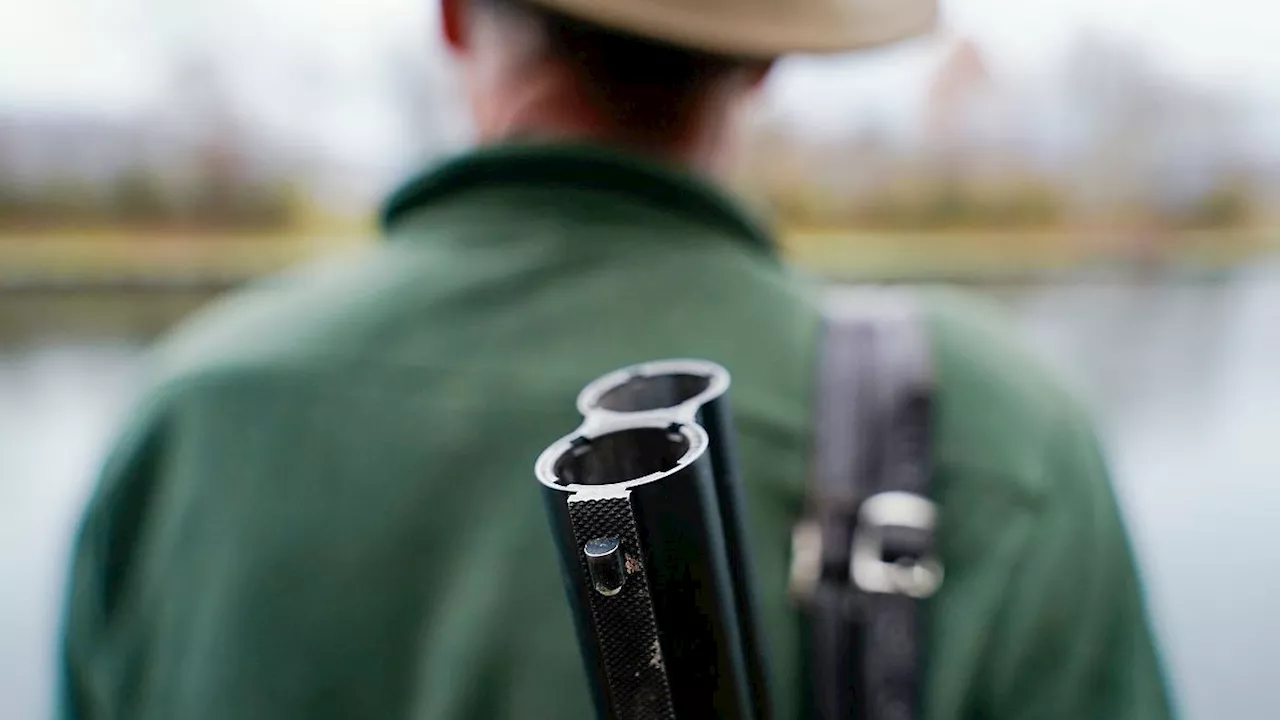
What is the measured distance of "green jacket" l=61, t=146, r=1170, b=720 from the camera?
3.06 feet

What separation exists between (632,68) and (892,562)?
60cm

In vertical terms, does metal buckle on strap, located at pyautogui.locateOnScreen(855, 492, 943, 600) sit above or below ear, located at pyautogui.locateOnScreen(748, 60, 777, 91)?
below

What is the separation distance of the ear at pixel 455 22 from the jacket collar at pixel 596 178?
18cm

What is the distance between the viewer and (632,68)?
1053mm

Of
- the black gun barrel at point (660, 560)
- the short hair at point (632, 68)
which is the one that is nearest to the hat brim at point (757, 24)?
the short hair at point (632, 68)

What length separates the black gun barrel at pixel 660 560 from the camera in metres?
0.50

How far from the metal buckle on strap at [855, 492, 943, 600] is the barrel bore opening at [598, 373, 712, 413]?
12.6 inches

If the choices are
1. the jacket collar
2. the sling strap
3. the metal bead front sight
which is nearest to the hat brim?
the jacket collar

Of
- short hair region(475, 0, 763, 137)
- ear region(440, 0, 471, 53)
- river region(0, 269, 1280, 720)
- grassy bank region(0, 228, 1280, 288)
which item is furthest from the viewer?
grassy bank region(0, 228, 1280, 288)

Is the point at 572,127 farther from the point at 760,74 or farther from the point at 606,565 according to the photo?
the point at 606,565

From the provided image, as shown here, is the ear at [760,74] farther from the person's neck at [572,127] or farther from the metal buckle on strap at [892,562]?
the metal buckle on strap at [892,562]

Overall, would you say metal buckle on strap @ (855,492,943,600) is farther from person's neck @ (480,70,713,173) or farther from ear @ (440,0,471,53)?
ear @ (440,0,471,53)

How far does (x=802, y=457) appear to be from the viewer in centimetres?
97

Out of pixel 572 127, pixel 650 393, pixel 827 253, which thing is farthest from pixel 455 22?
pixel 827 253
